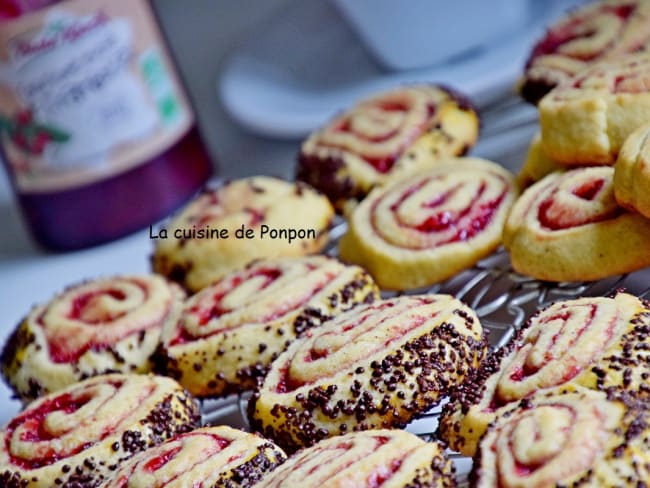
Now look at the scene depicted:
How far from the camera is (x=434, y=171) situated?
1731mm

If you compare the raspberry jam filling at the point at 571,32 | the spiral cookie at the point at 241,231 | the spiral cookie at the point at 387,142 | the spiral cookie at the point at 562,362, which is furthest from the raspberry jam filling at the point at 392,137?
the spiral cookie at the point at 562,362

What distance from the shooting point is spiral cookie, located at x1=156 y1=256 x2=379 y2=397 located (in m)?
1.45

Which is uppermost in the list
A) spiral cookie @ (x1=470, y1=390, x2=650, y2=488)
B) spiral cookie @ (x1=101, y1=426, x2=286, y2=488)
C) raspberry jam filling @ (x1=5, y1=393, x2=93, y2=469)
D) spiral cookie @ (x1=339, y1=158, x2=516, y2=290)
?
spiral cookie @ (x1=470, y1=390, x2=650, y2=488)

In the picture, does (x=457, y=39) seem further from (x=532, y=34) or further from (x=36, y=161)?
(x=36, y=161)

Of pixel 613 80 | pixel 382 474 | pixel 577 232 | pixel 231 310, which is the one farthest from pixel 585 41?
pixel 382 474

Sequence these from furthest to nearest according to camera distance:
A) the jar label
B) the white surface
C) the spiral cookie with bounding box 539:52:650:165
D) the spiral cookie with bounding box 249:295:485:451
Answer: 1. the white surface
2. the jar label
3. the spiral cookie with bounding box 539:52:650:165
4. the spiral cookie with bounding box 249:295:485:451

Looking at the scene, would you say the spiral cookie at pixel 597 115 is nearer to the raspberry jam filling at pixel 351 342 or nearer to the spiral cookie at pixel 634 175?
the spiral cookie at pixel 634 175

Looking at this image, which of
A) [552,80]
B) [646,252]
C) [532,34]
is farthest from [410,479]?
[532,34]

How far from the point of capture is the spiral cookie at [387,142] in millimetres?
1862

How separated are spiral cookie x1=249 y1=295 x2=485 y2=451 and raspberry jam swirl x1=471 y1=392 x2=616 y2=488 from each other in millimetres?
208

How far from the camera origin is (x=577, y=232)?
138cm

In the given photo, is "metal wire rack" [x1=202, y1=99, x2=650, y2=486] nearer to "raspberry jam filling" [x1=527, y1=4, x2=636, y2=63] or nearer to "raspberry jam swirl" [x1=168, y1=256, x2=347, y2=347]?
"raspberry jam swirl" [x1=168, y1=256, x2=347, y2=347]

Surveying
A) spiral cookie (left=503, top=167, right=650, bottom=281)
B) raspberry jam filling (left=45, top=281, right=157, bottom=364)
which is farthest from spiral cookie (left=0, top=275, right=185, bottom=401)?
spiral cookie (left=503, top=167, right=650, bottom=281)

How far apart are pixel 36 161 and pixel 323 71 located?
80 cm
